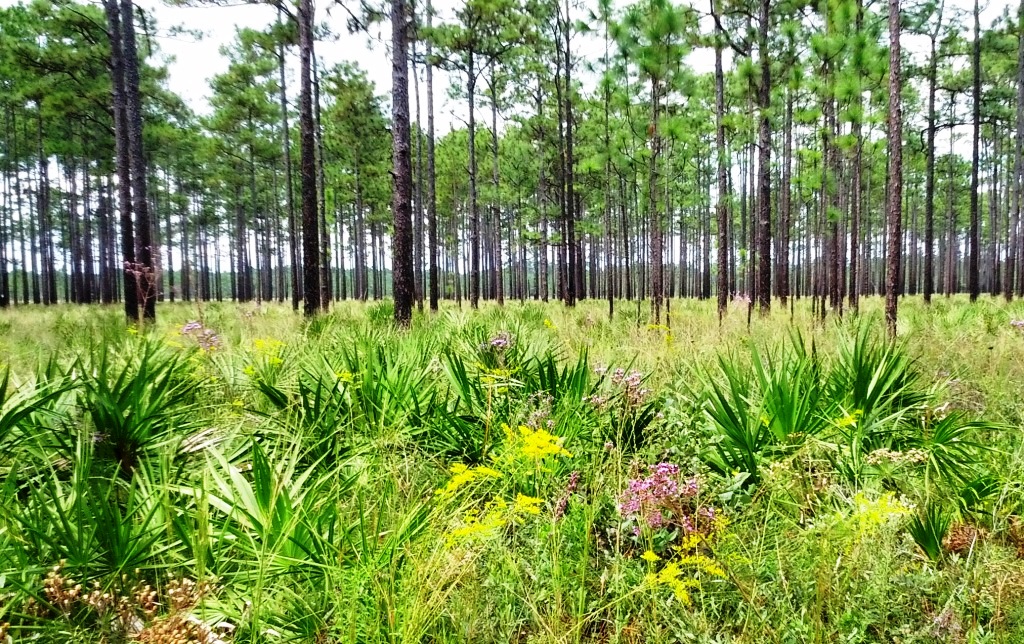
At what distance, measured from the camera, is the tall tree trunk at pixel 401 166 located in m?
8.68

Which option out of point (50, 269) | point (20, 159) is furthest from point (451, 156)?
point (20, 159)

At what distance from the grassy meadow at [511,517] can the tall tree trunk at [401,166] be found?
544cm

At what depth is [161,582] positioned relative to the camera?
1.86m

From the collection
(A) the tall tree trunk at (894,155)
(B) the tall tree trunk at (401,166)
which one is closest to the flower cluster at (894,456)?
(A) the tall tree trunk at (894,155)

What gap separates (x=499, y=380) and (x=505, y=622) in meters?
2.21

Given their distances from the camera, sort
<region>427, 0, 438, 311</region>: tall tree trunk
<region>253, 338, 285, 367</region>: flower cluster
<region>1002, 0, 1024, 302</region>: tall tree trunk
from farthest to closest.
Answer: <region>1002, 0, 1024, 302</region>: tall tree trunk < <region>427, 0, 438, 311</region>: tall tree trunk < <region>253, 338, 285, 367</region>: flower cluster

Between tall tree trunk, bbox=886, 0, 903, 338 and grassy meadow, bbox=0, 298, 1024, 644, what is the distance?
469 cm

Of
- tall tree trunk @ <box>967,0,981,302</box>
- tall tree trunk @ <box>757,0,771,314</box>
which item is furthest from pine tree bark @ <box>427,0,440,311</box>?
tall tree trunk @ <box>967,0,981,302</box>

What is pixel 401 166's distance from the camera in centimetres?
883

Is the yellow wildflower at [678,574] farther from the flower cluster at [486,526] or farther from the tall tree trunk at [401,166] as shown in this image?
the tall tree trunk at [401,166]

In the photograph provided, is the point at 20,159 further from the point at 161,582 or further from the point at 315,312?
the point at 161,582

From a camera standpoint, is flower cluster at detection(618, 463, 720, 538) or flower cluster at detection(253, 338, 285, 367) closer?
flower cluster at detection(618, 463, 720, 538)

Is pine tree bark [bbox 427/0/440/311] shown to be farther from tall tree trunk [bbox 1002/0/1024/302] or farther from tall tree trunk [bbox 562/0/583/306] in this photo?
tall tree trunk [bbox 1002/0/1024/302]

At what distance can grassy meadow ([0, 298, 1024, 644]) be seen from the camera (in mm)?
1689
